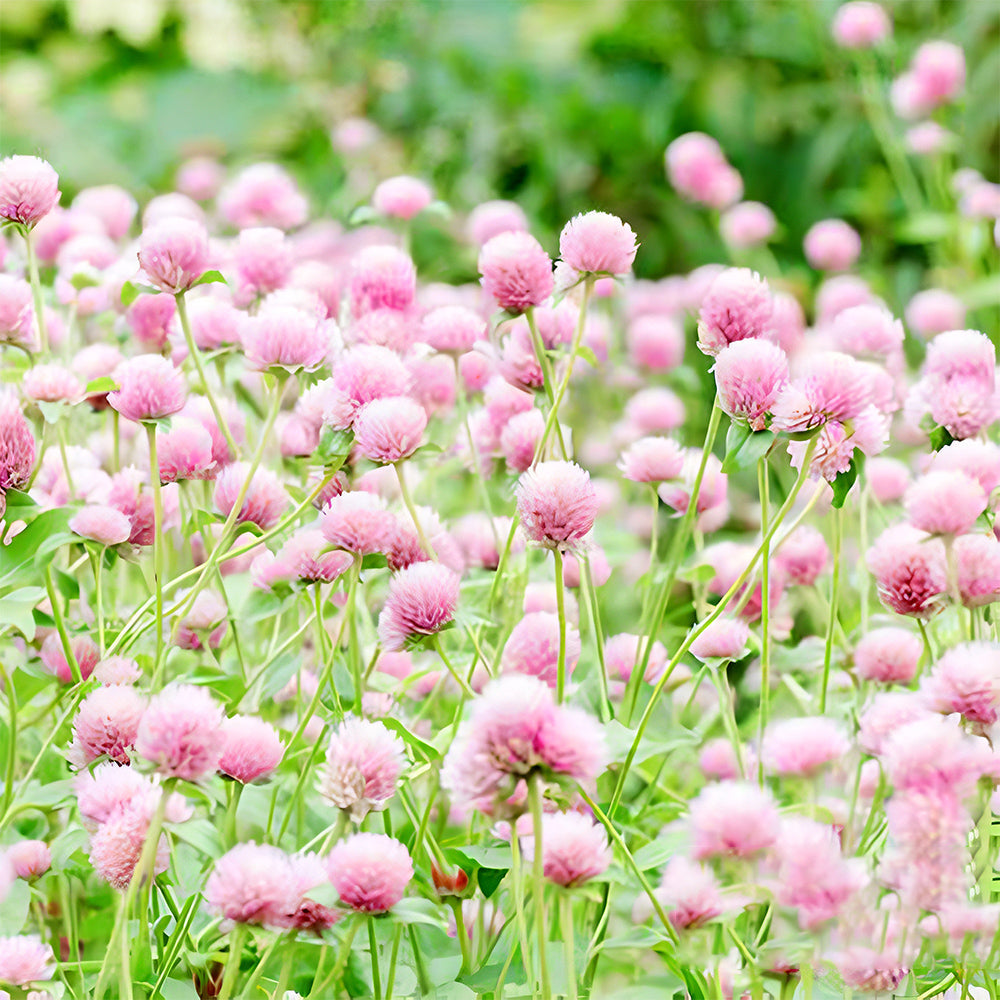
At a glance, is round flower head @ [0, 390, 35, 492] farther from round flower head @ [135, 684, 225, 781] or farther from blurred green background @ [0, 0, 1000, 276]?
blurred green background @ [0, 0, 1000, 276]

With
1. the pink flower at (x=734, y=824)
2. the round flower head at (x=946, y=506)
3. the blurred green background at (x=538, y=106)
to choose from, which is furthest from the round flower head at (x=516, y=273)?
the blurred green background at (x=538, y=106)

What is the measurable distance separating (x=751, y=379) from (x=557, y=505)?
119mm

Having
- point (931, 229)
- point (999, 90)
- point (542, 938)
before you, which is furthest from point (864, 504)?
point (999, 90)

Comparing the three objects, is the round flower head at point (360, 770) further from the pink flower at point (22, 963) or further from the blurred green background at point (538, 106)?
the blurred green background at point (538, 106)

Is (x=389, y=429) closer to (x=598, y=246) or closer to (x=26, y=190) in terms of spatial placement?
(x=598, y=246)

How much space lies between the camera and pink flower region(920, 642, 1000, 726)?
63 cm

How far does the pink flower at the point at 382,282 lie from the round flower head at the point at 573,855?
474 millimetres

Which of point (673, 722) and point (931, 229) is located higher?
point (931, 229)

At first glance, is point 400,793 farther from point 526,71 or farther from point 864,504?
point 526,71

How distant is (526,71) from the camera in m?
3.29

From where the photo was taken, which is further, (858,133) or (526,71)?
(526,71)

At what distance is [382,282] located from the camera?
984 millimetres

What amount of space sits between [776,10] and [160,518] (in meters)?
2.87

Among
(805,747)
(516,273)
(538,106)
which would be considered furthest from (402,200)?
(538,106)
